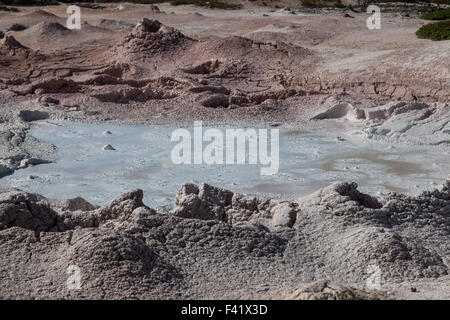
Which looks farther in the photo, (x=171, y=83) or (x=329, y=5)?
(x=329, y=5)

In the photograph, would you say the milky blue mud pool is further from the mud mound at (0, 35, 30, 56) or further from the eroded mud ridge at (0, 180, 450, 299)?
the mud mound at (0, 35, 30, 56)

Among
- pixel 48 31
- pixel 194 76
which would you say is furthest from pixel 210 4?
pixel 194 76

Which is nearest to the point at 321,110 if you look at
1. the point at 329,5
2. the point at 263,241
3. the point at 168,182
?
the point at 168,182

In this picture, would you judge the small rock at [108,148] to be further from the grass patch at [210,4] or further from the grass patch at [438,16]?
the grass patch at [210,4]

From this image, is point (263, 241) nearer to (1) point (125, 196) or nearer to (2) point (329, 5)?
(1) point (125, 196)

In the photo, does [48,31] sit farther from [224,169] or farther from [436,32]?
[224,169]
